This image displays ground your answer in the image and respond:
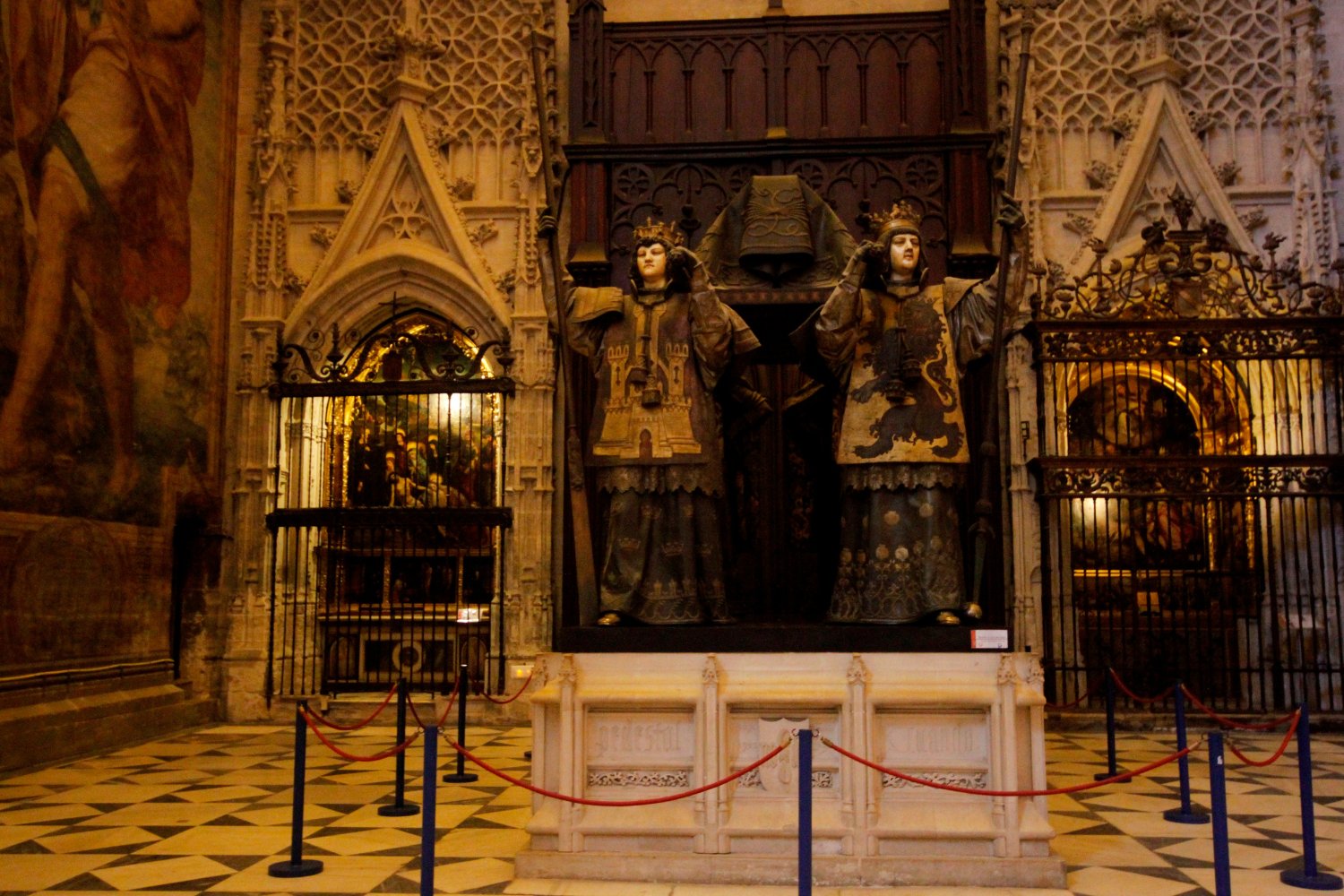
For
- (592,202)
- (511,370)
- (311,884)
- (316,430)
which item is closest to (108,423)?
(316,430)

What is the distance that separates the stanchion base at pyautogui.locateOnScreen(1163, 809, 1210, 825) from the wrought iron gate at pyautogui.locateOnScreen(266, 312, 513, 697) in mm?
6377

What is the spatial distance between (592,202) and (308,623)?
5200 mm

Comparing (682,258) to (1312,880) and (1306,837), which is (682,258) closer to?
(1306,837)

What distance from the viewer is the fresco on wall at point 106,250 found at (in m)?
8.66

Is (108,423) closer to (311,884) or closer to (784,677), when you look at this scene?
(311,884)

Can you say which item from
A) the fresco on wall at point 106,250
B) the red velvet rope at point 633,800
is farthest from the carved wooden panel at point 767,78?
the red velvet rope at point 633,800

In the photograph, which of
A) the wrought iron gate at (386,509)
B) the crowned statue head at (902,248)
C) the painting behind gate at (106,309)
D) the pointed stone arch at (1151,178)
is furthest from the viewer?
the pointed stone arch at (1151,178)

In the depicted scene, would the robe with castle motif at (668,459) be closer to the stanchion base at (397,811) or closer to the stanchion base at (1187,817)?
the stanchion base at (397,811)

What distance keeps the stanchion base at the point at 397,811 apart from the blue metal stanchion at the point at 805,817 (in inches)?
130

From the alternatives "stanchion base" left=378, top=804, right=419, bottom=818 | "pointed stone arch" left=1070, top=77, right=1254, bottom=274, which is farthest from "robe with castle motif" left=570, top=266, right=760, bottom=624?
"pointed stone arch" left=1070, top=77, right=1254, bottom=274

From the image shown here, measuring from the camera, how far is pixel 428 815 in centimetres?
450

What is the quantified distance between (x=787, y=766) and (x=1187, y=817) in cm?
278

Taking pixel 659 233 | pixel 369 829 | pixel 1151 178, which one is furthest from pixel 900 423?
pixel 1151 178

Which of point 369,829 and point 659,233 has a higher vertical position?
point 659,233
